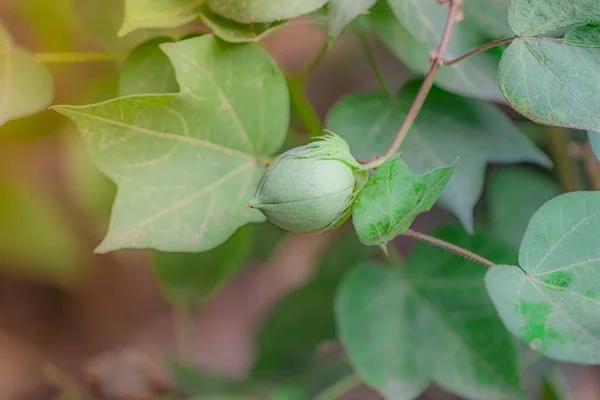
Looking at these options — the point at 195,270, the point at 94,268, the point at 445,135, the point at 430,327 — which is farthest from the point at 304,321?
the point at 94,268

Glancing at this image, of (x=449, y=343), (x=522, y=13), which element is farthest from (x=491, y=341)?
(x=522, y=13)

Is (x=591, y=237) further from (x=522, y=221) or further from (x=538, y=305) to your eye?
(x=522, y=221)

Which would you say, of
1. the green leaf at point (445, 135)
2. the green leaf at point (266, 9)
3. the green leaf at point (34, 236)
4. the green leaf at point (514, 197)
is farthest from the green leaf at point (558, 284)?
the green leaf at point (34, 236)

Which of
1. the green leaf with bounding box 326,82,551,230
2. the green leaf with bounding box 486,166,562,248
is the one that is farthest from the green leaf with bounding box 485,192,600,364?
the green leaf with bounding box 486,166,562,248

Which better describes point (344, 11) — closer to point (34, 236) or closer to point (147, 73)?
point (147, 73)

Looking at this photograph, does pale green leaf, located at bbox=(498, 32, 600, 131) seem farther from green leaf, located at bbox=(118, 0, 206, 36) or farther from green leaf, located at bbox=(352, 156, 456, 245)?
green leaf, located at bbox=(118, 0, 206, 36)

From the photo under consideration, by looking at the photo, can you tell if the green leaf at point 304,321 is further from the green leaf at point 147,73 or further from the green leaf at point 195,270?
the green leaf at point 147,73

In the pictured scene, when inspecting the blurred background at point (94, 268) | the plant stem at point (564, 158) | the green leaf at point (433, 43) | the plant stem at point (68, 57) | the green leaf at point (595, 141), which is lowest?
the blurred background at point (94, 268)
